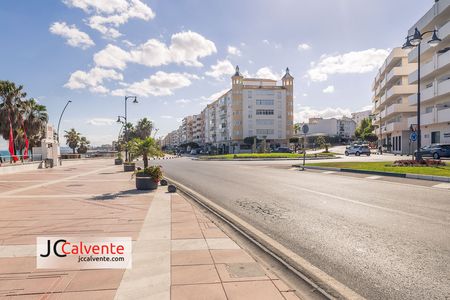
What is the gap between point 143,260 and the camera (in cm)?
433

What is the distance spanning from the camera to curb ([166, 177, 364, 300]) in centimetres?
344

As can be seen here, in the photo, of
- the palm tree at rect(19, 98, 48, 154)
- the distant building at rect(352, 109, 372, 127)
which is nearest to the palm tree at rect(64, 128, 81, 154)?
the palm tree at rect(19, 98, 48, 154)

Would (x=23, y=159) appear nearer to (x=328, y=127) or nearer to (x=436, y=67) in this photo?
(x=436, y=67)

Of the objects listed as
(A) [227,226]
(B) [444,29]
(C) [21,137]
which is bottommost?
(A) [227,226]

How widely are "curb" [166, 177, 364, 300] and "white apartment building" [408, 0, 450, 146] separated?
34.2 metres

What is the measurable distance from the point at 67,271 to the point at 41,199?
6.89 meters

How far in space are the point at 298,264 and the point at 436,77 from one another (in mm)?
41659

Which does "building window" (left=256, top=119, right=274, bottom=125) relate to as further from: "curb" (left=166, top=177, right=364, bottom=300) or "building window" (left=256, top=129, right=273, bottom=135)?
"curb" (left=166, top=177, right=364, bottom=300)

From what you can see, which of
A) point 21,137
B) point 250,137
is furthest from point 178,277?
point 250,137

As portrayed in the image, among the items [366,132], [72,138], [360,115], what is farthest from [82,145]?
[360,115]

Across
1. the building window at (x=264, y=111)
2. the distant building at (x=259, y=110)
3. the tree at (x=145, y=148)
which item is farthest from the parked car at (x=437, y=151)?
the building window at (x=264, y=111)

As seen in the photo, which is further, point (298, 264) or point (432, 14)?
point (432, 14)

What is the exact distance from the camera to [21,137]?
119 ft

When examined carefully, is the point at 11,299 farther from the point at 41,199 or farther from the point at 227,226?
the point at 41,199
